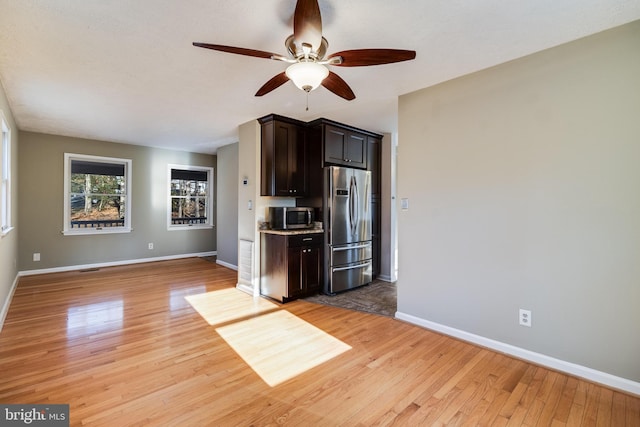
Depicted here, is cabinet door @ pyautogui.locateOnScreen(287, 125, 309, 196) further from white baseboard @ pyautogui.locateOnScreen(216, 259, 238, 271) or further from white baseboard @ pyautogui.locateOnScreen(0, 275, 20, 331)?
white baseboard @ pyautogui.locateOnScreen(0, 275, 20, 331)

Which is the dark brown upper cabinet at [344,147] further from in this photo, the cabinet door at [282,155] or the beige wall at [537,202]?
the beige wall at [537,202]

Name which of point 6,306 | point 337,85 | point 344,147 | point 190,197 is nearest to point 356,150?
point 344,147

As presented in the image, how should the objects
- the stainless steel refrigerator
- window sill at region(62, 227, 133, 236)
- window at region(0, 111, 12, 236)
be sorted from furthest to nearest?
window sill at region(62, 227, 133, 236) → the stainless steel refrigerator → window at region(0, 111, 12, 236)

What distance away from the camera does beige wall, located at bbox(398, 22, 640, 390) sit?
81.2 inches

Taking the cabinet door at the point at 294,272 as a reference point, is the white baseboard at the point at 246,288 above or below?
below

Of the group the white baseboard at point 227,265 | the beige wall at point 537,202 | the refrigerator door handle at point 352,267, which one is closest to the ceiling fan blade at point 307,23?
the beige wall at point 537,202

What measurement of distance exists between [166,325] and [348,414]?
7.21ft

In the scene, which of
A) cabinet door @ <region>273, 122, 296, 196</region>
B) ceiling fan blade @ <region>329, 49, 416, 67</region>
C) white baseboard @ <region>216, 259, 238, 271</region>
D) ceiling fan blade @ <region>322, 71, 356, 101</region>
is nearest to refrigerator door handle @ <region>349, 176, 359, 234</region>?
cabinet door @ <region>273, 122, 296, 196</region>

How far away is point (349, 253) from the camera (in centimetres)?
432

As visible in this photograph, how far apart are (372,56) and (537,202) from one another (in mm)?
1750

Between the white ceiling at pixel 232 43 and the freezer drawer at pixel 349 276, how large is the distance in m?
2.17

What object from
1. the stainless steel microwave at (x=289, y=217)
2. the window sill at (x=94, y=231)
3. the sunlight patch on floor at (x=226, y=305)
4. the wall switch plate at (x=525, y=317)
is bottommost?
the sunlight patch on floor at (x=226, y=305)

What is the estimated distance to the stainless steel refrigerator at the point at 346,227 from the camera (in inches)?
163

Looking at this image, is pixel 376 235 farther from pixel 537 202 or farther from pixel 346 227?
pixel 537 202
